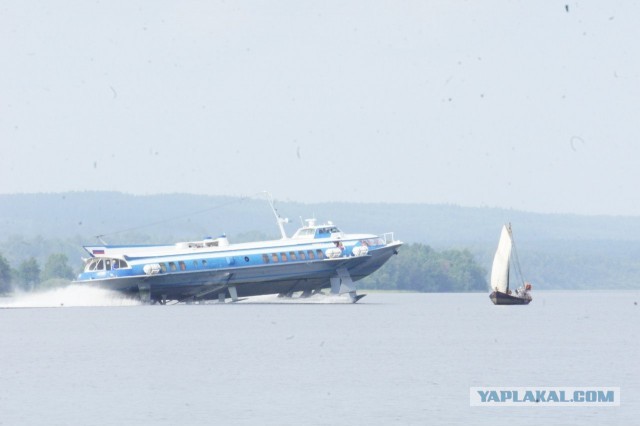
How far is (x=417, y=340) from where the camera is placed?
98688 millimetres

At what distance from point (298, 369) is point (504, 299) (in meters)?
93.5

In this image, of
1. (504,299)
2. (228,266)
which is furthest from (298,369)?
(504,299)

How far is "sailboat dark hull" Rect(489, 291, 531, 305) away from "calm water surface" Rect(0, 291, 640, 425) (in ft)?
112

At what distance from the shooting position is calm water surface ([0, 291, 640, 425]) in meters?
57.7

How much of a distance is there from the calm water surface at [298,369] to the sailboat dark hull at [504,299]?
112ft

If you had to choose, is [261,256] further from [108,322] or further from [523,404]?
[523,404]

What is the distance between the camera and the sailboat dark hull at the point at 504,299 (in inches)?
6451

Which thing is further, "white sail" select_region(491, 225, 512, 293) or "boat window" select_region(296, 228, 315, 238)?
"white sail" select_region(491, 225, 512, 293)

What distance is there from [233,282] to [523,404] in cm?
8088

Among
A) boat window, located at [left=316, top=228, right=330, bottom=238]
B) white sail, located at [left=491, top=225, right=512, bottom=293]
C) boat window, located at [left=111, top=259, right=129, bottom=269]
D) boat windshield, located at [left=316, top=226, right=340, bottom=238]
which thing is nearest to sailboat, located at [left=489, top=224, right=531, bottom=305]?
white sail, located at [left=491, top=225, right=512, bottom=293]

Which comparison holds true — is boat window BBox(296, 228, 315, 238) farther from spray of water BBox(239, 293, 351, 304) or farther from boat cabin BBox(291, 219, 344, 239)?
spray of water BBox(239, 293, 351, 304)

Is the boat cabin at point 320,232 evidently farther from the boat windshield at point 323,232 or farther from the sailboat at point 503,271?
Answer: the sailboat at point 503,271

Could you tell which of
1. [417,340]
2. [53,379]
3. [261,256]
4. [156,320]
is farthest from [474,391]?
[261,256]

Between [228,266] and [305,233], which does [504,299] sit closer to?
[305,233]
